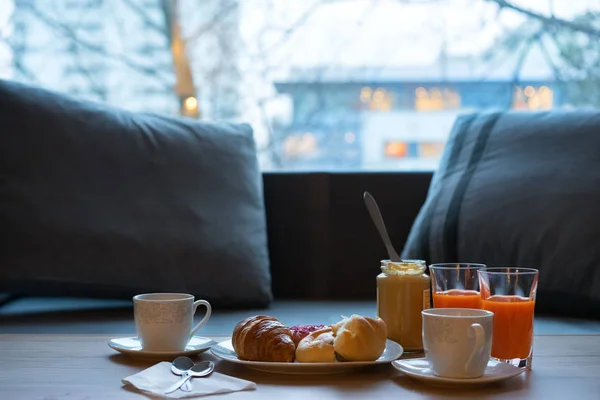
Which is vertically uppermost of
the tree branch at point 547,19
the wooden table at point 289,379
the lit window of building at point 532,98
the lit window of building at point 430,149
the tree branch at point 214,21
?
the tree branch at point 214,21

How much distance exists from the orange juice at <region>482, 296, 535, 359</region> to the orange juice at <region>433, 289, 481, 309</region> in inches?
1.6

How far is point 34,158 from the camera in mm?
1869

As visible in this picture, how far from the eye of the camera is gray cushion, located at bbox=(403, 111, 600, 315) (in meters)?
1.77

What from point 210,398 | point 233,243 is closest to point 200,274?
point 233,243

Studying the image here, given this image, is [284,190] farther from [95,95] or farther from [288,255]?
[95,95]

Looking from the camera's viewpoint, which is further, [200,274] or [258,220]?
[258,220]

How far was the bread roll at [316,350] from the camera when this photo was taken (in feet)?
3.32

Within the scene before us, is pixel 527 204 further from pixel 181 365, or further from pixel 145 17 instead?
pixel 145 17

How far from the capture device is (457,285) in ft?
3.56

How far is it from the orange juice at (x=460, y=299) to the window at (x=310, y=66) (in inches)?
66.8

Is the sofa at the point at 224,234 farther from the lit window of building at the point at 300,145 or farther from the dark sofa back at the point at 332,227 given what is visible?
the lit window of building at the point at 300,145

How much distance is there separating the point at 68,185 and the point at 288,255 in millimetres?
668

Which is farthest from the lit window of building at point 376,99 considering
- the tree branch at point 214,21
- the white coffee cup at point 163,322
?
the white coffee cup at point 163,322

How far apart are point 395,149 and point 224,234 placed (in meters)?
1.00
